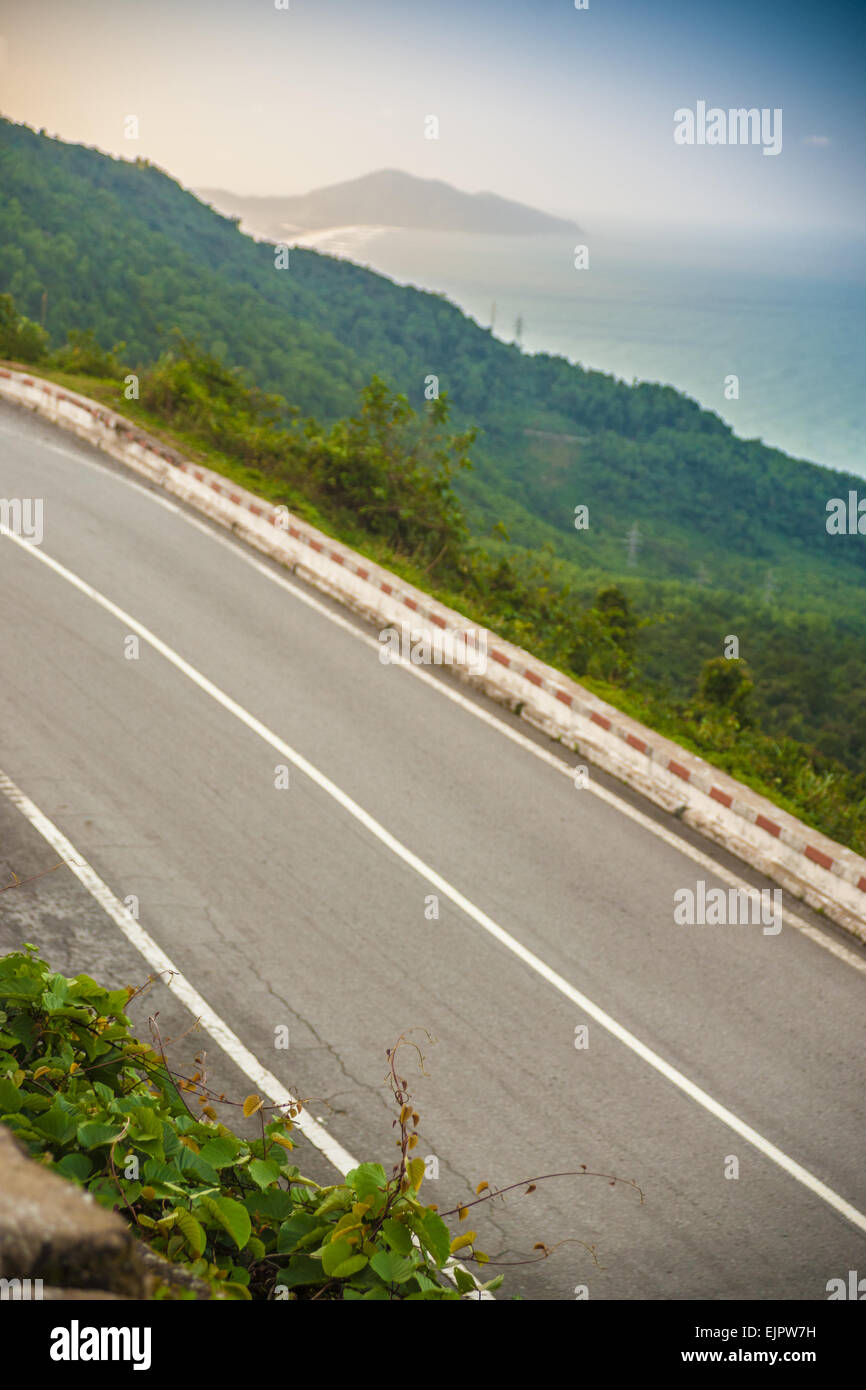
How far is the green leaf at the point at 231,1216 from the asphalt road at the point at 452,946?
2.35 m

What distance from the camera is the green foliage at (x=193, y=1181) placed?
10.1 feet

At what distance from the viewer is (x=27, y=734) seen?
29.4 ft

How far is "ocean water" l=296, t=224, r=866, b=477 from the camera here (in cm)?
11906

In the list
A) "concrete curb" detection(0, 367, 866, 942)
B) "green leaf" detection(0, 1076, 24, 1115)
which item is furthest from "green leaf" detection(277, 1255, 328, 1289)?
"concrete curb" detection(0, 367, 866, 942)

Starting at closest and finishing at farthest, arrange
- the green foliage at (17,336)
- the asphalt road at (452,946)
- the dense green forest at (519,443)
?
the asphalt road at (452,946) < the dense green forest at (519,443) < the green foliage at (17,336)

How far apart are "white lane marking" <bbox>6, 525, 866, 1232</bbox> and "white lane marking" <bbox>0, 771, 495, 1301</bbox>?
0.57 ft

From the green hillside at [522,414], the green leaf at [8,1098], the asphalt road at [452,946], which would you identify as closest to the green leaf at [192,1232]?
the green leaf at [8,1098]

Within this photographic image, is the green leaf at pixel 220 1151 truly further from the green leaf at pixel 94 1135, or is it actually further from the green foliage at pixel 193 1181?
the green leaf at pixel 94 1135

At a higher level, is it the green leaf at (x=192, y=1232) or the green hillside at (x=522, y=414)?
the green hillside at (x=522, y=414)

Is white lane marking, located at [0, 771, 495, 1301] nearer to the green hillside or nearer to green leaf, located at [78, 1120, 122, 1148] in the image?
green leaf, located at [78, 1120, 122, 1148]

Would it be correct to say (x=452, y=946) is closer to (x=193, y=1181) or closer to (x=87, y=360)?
(x=193, y=1181)

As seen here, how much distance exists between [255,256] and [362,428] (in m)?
121

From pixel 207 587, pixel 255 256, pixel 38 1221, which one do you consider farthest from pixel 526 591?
pixel 255 256

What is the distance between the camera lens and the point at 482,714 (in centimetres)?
1121
